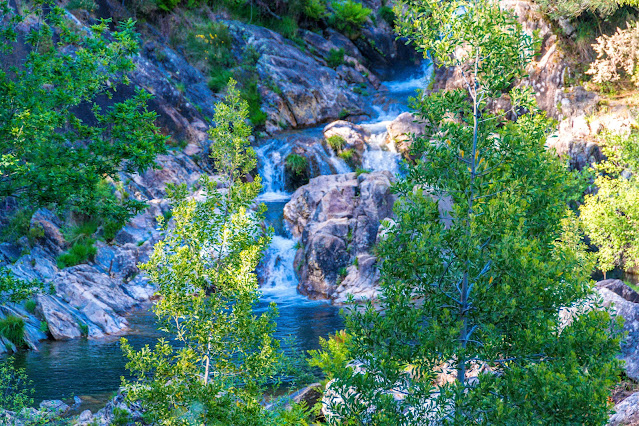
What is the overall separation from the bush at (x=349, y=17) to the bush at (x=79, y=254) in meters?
40.6

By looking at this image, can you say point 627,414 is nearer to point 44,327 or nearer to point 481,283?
point 481,283

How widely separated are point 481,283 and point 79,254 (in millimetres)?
25040

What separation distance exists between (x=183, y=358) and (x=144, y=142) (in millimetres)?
5641

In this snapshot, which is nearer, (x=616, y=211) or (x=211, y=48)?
(x=616, y=211)

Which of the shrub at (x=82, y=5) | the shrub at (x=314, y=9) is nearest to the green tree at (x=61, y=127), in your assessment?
the shrub at (x=82, y=5)

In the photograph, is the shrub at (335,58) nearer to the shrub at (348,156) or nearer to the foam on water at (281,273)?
the shrub at (348,156)

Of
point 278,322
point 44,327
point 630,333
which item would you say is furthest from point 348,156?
point 630,333

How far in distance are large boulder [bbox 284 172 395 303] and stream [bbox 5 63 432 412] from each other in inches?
47.0

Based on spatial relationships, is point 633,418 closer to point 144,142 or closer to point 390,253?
point 390,253

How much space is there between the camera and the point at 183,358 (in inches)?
343

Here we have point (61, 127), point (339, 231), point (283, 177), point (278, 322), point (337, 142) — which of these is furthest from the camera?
point (283, 177)

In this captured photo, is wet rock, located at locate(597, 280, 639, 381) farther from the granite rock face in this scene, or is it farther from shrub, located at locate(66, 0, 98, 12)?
shrub, located at locate(66, 0, 98, 12)

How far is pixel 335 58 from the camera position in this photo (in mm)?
57281

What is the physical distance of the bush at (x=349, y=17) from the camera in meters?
60.5
